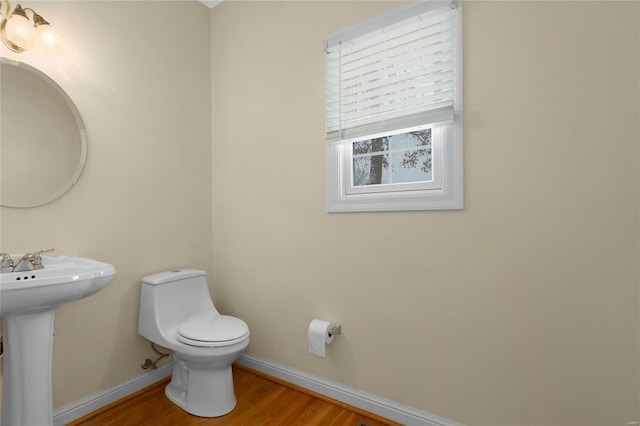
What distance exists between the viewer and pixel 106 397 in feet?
5.64

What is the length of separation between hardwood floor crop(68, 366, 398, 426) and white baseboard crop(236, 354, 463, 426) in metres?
0.03

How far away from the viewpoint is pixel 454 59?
4.73 ft

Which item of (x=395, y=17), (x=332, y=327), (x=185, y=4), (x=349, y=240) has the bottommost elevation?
(x=332, y=327)

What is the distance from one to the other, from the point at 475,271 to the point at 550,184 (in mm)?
458

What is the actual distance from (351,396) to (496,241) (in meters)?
1.11

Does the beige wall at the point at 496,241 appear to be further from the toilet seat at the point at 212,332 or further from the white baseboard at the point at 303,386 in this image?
the toilet seat at the point at 212,332

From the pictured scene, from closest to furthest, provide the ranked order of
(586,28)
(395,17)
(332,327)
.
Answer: (586,28)
(395,17)
(332,327)

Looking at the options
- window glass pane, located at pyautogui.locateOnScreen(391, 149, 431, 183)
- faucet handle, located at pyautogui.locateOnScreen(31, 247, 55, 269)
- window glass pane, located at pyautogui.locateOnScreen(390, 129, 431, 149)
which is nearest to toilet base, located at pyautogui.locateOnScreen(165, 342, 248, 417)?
faucet handle, located at pyautogui.locateOnScreen(31, 247, 55, 269)

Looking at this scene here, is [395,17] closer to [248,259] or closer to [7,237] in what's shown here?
[248,259]

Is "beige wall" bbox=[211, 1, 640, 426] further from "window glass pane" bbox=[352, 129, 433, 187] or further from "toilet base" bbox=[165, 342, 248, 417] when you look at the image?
"toilet base" bbox=[165, 342, 248, 417]

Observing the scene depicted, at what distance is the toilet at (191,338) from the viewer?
5.22 ft

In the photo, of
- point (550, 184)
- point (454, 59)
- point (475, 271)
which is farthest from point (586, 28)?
point (475, 271)

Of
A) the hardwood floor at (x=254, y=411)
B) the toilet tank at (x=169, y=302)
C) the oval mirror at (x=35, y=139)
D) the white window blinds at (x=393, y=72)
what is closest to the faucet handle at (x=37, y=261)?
the oval mirror at (x=35, y=139)

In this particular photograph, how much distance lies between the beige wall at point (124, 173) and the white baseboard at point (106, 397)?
0.11ft
